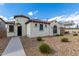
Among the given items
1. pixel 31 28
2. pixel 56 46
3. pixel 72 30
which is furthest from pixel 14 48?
pixel 72 30

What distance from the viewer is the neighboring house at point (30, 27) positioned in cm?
553

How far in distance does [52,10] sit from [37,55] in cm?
125

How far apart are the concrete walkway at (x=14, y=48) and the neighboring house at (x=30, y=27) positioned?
188 mm

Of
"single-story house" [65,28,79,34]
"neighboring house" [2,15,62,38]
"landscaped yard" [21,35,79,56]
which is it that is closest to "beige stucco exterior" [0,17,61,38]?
"neighboring house" [2,15,62,38]

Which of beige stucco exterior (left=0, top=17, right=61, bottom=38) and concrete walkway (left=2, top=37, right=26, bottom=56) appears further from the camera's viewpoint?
beige stucco exterior (left=0, top=17, right=61, bottom=38)

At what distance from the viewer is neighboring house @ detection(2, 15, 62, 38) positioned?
5.53 metres

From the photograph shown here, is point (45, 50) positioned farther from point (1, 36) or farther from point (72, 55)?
point (1, 36)

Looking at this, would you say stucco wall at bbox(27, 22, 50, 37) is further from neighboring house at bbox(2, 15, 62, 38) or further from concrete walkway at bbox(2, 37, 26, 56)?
concrete walkway at bbox(2, 37, 26, 56)

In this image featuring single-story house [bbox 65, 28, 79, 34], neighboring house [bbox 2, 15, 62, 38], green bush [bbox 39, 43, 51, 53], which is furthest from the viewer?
single-story house [bbox 65, 28, 79, 34]

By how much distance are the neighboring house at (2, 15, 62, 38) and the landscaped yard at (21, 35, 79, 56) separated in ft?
0.52

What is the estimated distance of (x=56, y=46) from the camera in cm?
548

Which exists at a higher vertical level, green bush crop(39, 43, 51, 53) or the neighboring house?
the neighboring house

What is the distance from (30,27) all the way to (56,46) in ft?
2.84

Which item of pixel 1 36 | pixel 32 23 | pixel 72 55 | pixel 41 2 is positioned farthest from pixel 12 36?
pixel 72 55
